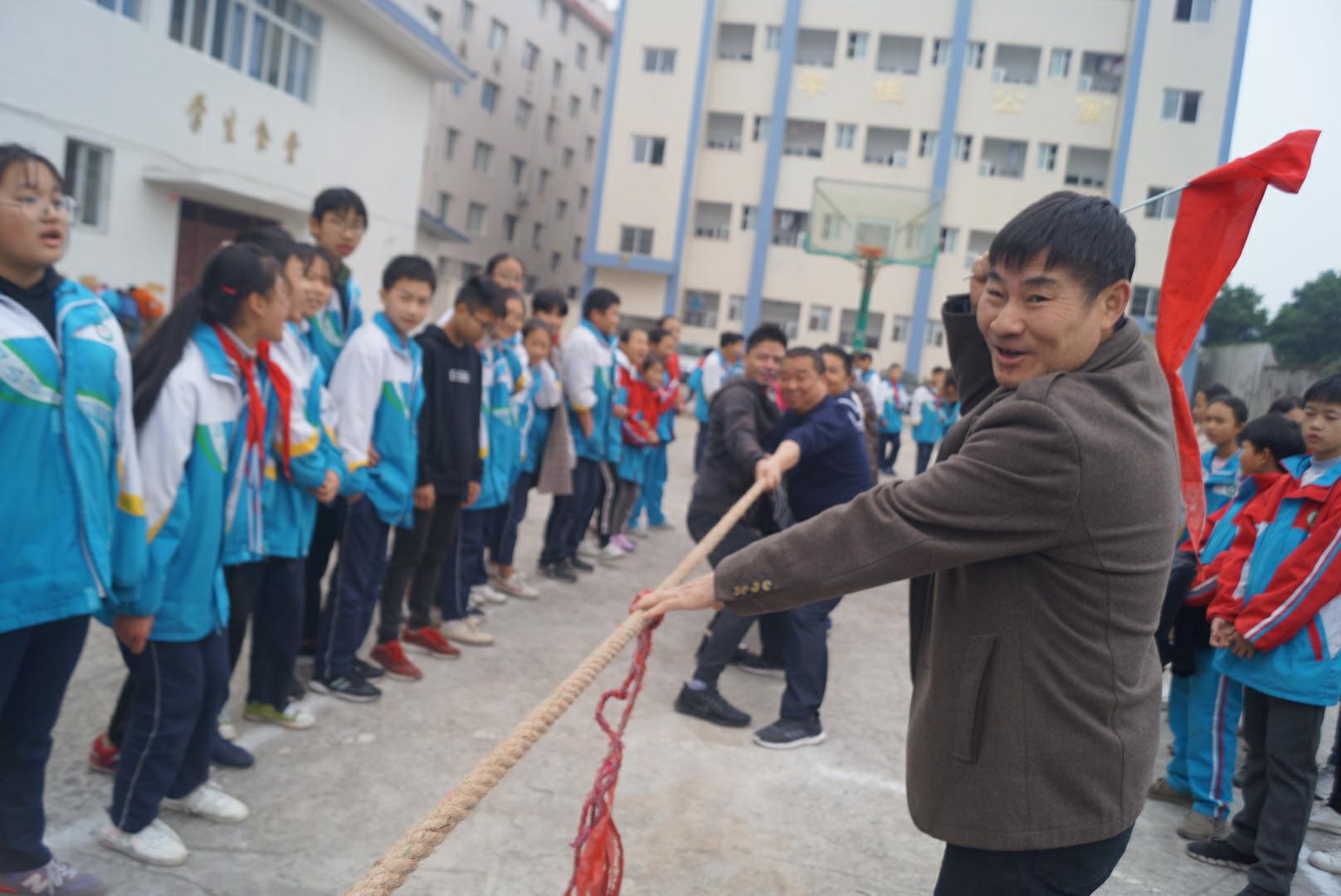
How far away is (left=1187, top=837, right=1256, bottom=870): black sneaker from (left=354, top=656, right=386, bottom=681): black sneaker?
3163 millimetres

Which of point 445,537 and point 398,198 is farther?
point 398,198

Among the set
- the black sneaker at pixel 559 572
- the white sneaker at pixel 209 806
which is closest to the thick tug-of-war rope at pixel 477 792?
the white sneaker at pixel 209 806

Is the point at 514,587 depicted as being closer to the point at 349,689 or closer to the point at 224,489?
the point at 349,689

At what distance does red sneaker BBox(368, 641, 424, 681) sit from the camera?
166 inches

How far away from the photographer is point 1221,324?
500 cm

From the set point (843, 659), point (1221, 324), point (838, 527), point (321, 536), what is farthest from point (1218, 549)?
point (321, 536)

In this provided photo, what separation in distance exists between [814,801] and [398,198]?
15.2 metres

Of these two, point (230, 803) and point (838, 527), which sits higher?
point (838, 527)

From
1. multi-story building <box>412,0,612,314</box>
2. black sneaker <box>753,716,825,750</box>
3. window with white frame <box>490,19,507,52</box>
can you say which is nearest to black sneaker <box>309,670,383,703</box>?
black sneaker <box>753,716,825,750</box>

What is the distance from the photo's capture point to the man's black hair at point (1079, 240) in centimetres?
154

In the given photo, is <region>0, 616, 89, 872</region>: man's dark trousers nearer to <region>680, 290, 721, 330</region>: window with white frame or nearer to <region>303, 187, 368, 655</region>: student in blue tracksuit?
<region>303, 187, 368, 655</region>: student in blue tracksuit

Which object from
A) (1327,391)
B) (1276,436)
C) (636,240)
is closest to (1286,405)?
(1276,436)

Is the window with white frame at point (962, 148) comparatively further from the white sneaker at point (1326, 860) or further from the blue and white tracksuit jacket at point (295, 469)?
the blue and white tracksuit jacket at point (295, 469)

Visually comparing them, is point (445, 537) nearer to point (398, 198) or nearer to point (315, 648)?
point (315, 648)
